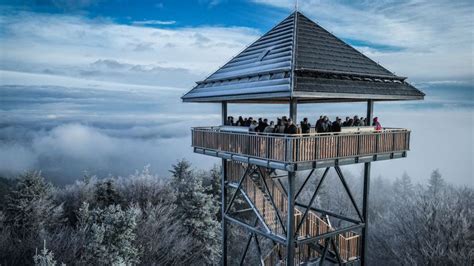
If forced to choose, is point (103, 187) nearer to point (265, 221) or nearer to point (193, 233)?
point (193, 233)

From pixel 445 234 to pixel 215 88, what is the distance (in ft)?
75.9

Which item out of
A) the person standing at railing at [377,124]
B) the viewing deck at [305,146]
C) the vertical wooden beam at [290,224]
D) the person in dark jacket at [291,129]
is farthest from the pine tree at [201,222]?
the person in dark jacket at [291,129]

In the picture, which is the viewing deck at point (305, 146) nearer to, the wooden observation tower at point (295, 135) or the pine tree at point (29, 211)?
the wooden observation tower at point (295, 135)

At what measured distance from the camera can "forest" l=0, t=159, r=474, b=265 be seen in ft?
67.6

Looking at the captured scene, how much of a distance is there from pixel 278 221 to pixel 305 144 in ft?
13.8

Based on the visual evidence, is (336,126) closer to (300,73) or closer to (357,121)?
(357,121)

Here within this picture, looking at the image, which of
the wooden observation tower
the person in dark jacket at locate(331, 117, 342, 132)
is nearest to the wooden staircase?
the wooden observation tower

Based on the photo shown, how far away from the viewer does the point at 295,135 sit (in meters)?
10.3

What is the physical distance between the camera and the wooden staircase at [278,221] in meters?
13.3

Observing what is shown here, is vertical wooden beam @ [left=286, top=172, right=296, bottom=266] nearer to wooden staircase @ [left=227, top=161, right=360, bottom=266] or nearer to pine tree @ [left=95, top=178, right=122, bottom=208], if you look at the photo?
wooden staircase @ [left=227, top=161, right=360, bottom=266]

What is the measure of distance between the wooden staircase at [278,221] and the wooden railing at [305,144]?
73.6 inches

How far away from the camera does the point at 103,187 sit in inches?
1190

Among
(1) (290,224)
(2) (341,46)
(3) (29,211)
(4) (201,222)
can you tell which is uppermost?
(2) (341,46)

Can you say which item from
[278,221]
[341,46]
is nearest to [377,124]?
[341,46]
